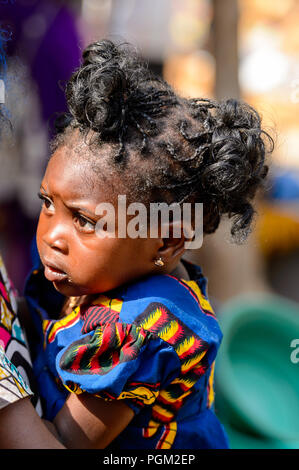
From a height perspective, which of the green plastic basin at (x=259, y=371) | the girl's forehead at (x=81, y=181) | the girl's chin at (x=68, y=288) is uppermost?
the girl's forehead at (x=81, y=181)

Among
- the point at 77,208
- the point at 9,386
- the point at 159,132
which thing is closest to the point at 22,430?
the point at 9,386

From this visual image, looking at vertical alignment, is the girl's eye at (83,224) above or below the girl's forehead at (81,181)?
below

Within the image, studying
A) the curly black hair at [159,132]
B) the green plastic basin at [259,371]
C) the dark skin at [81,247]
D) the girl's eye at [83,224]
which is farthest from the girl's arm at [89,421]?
the green plastic basin at [259,371]

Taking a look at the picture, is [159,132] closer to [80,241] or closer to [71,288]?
[80,241]

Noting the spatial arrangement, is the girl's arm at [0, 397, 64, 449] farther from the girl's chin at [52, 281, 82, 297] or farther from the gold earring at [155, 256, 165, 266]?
the gold earring at [155, 256, 165, 266]

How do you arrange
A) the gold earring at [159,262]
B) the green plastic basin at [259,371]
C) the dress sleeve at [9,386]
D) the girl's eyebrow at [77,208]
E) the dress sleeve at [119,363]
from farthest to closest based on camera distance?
1. the green plastic basin at [259,371]
2. the gold earring at [159,262]
3. the girl's eyebrow at [77,208]
4. the dress sleeve at [119,363]
5. the dress sleeve at [9,386]

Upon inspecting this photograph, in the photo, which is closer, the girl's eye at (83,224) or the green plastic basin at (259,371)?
the girl's eye at (83,224)

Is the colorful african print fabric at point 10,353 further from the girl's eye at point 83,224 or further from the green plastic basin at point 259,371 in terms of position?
the green plastic basin at point 259,371

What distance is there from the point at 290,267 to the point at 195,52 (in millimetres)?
2212

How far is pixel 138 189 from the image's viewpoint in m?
1.13

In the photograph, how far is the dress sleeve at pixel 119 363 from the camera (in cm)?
99

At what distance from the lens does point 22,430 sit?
0.88 meters
